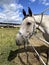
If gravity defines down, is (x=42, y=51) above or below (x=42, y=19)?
below

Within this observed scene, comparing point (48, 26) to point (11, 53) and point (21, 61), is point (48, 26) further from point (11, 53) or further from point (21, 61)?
point (11, 53)

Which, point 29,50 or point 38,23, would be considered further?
point 29,50

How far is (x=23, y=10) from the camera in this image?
22.4 feet

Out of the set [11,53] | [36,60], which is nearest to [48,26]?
[36,60]

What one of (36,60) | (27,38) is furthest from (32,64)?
(27,38)

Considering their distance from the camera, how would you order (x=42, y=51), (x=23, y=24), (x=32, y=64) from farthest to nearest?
1. (x=42, y=51)
2. (x=32, y=64)
3. (x=23, y=24)

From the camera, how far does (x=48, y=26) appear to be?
22.6 feet

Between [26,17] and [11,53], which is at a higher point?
[26,17]

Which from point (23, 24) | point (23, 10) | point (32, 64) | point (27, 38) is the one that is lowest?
Answer: point (32, 64)

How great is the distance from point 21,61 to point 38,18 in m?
1.99

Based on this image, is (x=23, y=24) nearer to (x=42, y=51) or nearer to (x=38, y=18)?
(x=38, y=18)

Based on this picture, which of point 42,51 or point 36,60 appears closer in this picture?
point 36,60

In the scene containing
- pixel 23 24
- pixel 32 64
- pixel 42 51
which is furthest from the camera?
pixel 42 51

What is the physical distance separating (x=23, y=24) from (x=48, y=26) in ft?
3.10
